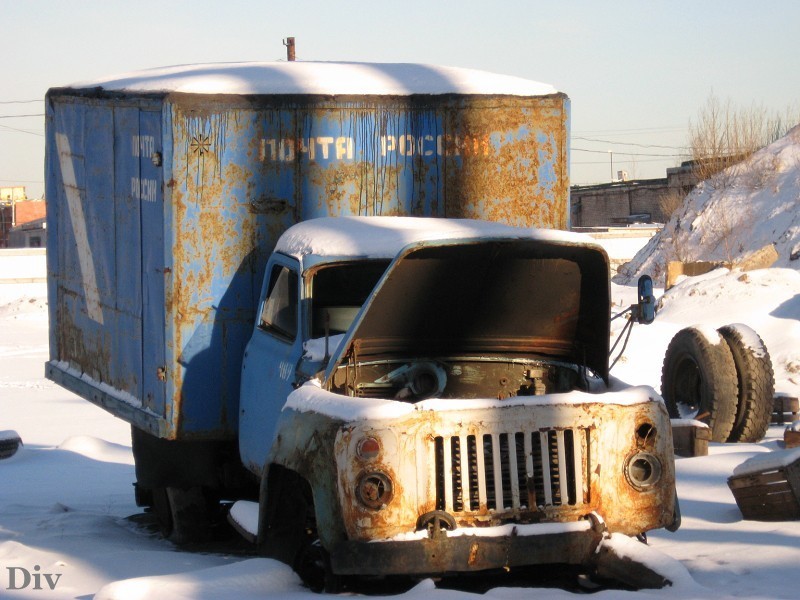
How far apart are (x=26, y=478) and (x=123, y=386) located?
346 cm

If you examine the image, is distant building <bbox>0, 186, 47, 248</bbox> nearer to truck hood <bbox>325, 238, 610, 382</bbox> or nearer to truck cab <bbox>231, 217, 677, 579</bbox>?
truck cab <bbox>231, 217, 677, 579</bbox>

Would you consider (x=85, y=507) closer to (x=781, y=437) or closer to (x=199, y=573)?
(x=199, y=573)

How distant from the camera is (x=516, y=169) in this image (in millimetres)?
8469

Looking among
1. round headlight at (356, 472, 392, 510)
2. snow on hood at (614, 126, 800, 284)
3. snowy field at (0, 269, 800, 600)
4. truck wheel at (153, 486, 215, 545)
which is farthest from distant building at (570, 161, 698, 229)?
round headlight at (356, 472, 392, 510)

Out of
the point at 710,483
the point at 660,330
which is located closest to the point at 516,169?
the point at 710,483

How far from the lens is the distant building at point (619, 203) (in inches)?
2773

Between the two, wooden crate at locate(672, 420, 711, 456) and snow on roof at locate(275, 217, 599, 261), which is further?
wooden crate at locate(672, 420, 711, 456)

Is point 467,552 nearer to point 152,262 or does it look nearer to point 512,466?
point 512,466

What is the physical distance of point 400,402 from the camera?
560 centimetres

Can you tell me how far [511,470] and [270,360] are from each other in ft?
6.39

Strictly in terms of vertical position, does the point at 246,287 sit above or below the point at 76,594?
above

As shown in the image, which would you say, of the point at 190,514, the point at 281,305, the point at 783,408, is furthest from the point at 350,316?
the point at 783,408

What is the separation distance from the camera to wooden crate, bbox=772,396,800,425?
484 inches

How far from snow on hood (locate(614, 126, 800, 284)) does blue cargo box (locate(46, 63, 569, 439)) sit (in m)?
29.3
